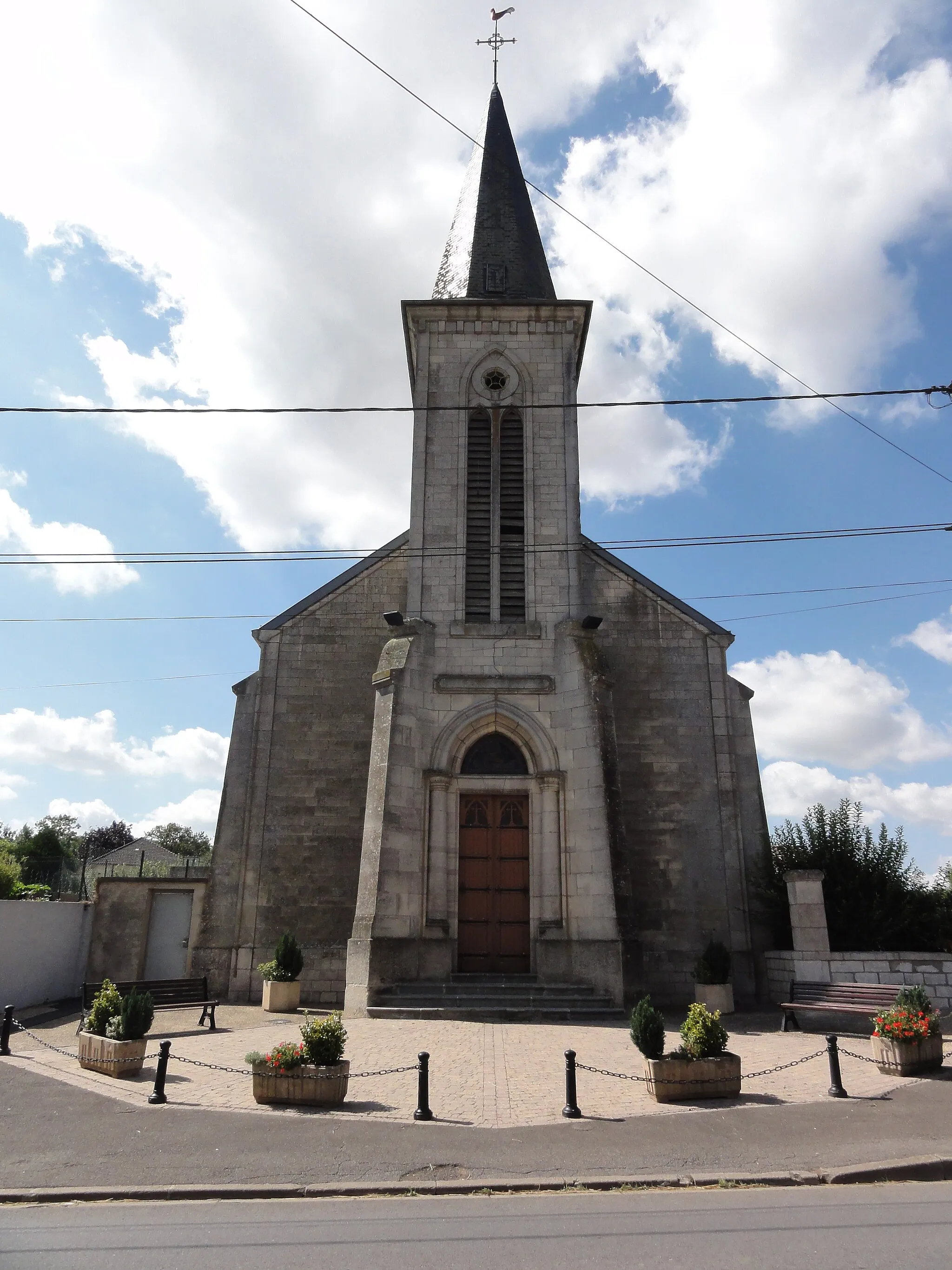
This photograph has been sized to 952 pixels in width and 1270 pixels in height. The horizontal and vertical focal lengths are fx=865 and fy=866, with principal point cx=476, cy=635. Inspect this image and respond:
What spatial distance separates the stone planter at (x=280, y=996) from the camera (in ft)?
51.9

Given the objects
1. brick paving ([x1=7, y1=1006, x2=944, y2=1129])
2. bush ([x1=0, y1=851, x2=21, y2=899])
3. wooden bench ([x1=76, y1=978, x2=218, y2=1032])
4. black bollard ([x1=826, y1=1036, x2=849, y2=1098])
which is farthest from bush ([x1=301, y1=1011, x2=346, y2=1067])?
bush ([x1=0, y1=851, x2=21, y2=899])

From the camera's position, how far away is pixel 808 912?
1501cm

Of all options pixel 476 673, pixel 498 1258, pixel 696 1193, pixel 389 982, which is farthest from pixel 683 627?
pixel 498 1258

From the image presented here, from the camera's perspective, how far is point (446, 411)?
20.2 metres

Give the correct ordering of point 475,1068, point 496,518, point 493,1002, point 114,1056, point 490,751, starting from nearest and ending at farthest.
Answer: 1. point 114,1056
2. point 475,1068
3. point 493,1002
4. point 490,751
5. point 496,518

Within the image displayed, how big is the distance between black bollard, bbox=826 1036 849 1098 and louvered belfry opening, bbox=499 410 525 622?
10.8 m

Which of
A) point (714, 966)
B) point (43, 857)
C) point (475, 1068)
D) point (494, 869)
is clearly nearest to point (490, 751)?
point (494, 869)

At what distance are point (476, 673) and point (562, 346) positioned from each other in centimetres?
837

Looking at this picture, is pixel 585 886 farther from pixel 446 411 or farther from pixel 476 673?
pixel 446 411

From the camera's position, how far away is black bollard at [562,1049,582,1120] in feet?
27.3

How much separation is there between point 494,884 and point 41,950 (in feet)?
30.3

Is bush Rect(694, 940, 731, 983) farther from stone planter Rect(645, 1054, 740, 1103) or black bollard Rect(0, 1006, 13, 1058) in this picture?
black bollard Rect(0, 1006, 13, 1058)

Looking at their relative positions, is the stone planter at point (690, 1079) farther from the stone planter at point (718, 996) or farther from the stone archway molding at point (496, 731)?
the stone archway molding at point (496, 731)

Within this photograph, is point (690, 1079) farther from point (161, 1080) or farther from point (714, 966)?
point (714, 966)
